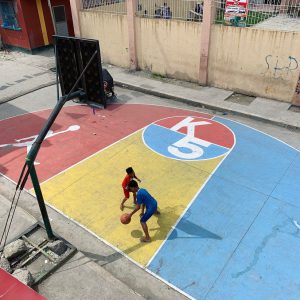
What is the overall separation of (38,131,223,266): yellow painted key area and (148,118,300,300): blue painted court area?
13.5 inches

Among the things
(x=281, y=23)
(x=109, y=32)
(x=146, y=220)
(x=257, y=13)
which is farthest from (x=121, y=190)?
(x=109, y=32)

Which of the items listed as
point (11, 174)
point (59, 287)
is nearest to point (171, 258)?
point (59, 287)

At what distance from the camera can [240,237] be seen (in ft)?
23.6

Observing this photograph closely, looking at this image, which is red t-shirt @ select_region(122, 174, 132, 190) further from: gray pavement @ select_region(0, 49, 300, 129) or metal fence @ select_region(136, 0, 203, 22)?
metal fence @ select_region(136, 0, 203, 22)

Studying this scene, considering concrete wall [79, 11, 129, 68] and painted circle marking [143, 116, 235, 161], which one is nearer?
painted circle marking [143, 116, 235, 161]

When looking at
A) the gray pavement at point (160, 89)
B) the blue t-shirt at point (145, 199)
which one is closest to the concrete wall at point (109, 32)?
the gray pavement at point (160, 89)

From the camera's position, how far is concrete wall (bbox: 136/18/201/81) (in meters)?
14.7

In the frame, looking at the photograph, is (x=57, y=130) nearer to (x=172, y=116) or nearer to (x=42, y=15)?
(x=172, y=116)

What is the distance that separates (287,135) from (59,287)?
897 cm

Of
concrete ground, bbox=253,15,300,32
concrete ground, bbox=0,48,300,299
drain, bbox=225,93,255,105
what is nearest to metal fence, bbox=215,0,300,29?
concrete ground, bbox=253,15,300,32

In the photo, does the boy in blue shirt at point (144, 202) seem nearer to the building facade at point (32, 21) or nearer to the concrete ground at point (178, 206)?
the concrete ground at point (178, 206)

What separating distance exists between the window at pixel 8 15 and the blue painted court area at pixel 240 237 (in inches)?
680

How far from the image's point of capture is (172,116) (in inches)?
503

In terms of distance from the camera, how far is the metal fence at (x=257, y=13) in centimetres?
1334
